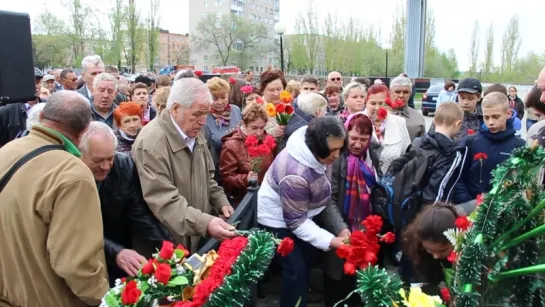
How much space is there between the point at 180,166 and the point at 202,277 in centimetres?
134

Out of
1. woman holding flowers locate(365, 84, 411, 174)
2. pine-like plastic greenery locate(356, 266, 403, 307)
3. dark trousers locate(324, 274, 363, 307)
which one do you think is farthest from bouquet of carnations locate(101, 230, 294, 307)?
woman holding flowers locate(365, 84, 411, 174)

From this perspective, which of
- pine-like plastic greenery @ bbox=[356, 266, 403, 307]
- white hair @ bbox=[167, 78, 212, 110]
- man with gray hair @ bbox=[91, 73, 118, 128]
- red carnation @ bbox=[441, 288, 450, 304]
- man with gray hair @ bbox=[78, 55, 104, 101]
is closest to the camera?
pine-like plastic greenery @ bbox=[356, 266, 403, 307]

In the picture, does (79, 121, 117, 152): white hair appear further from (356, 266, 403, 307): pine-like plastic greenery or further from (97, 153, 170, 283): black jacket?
(356, 266, 403, 307): pine-like plastic greenery

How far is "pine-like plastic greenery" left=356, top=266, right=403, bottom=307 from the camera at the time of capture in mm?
1240

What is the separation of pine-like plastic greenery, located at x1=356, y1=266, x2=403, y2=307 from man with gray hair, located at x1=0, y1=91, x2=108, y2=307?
1.27 metres

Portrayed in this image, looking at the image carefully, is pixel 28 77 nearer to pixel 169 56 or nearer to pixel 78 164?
pixel 78 164

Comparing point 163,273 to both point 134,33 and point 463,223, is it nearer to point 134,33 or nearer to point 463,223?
point 463,223

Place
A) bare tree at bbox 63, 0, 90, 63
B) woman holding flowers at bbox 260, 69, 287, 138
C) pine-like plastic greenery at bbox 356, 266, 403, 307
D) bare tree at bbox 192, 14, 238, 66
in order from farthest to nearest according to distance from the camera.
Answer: bare tree at bbox 192, 14, 238, 66
bare tree at bbox 63, 0, 90, 63
woman holding flowers at bbox 260, 69, 287, 138
pine-like plastic greenery at bbox 356, 266, 403, 307

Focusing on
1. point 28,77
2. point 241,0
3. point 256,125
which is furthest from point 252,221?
point 241,0

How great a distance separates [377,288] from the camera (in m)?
1.25

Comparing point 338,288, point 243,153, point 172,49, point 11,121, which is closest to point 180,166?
point 243,153

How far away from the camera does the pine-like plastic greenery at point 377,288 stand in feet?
4.07

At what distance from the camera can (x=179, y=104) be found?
2.99 meters

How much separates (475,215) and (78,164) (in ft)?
5.11
